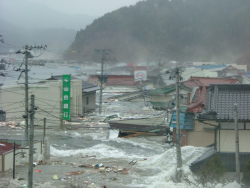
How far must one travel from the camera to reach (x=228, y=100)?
771 centimetres

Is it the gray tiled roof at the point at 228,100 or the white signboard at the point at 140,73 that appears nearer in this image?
the gray tiled roof at the point at 228,100

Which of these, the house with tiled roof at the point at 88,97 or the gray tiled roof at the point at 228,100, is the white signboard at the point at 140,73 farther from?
the gray tiled roof at the point at 228,100

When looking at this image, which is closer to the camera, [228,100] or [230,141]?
[230,141]

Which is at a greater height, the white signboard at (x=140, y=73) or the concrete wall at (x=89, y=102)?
the white signboard at (x=140, y=73)

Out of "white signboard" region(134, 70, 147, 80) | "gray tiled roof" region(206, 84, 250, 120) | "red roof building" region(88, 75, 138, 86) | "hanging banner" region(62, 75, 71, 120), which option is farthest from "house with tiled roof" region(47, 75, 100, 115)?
"gray tiled roof" region(206, 84, 250, 120)

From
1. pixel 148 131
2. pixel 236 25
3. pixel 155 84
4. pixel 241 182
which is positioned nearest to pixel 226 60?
pixel 236 25

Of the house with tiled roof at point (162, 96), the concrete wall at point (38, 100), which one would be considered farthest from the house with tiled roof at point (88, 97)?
the house with tiled roof at point (162, 96)

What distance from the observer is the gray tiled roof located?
24.0ft

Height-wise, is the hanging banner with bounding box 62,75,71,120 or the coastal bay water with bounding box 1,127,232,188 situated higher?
the hanging banner with bounding box 62,75,71,120

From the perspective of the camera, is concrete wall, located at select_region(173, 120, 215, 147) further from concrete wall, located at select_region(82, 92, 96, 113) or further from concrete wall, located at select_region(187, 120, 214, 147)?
concrete wall, located at select_region(82, 92, 96, 113)

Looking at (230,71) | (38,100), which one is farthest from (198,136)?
(230,71)

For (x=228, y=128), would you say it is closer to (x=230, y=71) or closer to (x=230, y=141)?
(x=230, y=141)

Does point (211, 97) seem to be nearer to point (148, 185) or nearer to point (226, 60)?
point (148, 185)

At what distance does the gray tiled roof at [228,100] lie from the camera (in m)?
7.32
